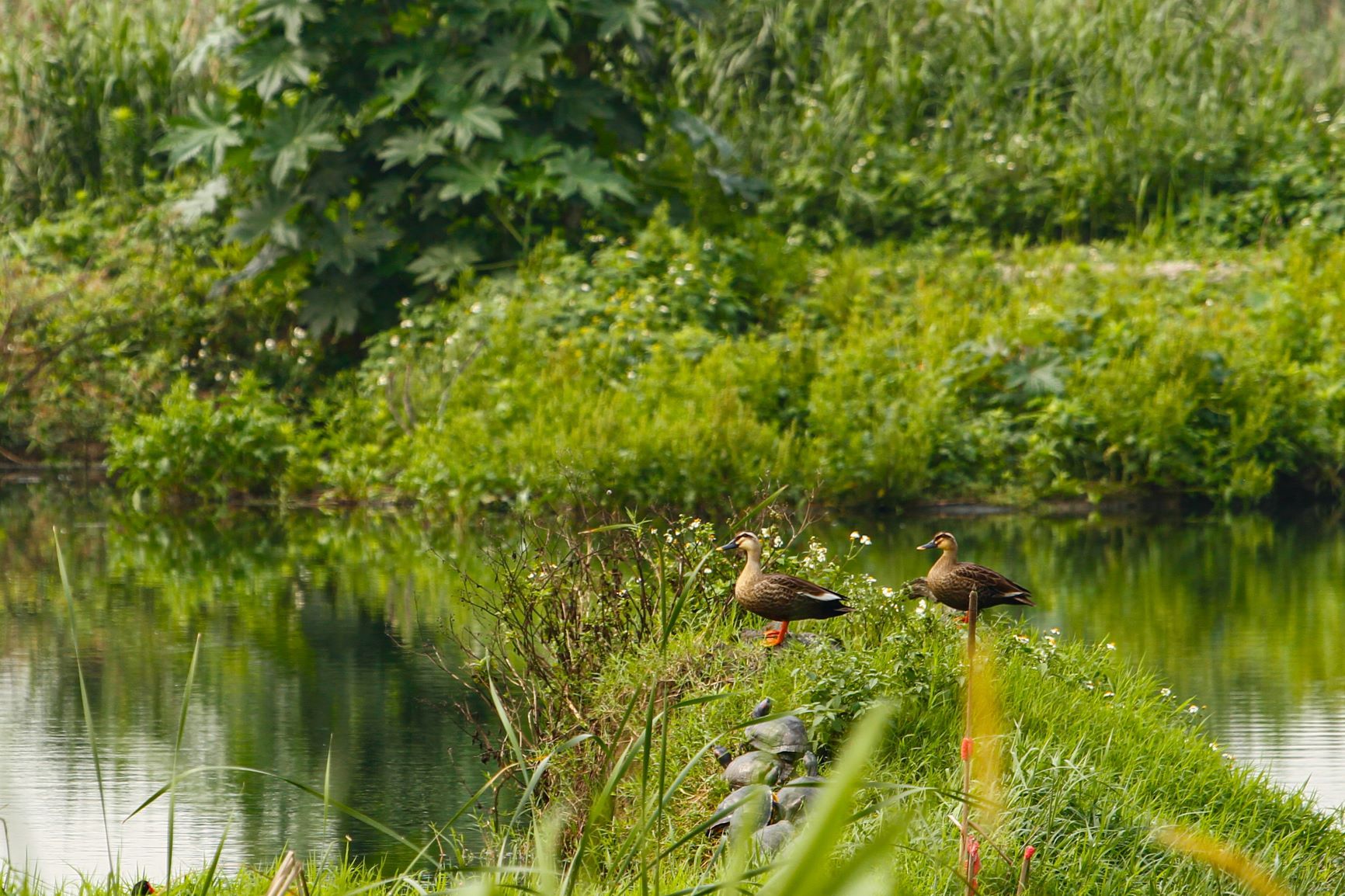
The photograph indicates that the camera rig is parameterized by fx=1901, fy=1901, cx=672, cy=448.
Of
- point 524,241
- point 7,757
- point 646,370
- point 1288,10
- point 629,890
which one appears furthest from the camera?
point 1288,10

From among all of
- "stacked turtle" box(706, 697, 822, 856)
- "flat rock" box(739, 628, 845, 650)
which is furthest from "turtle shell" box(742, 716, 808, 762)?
"flat rock" box(739, 628, 845, 650)

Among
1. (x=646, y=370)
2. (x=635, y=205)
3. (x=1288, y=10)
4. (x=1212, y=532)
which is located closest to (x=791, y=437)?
(x=646, y=370)

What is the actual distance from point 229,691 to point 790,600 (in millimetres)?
2982

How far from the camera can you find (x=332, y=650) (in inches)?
314

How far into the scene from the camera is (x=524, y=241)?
47.2 ft

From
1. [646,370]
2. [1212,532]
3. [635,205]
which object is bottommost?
[1212,532]

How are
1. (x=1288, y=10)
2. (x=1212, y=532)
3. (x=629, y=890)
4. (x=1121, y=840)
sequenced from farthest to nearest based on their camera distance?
(x=1288, y=10), (x=1212, y=532), (x=1121, y=840), (x=629, y=890)

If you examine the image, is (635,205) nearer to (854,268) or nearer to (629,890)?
(854,268)

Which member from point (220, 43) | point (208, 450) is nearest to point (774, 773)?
point (208, 450)

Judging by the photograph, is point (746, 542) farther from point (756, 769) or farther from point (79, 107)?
point (79, 107)

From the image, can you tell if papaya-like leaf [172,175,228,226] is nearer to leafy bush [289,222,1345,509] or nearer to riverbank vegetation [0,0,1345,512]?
riverbank vegetation [0,0,1345,512]

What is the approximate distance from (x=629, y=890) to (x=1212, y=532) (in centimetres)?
852

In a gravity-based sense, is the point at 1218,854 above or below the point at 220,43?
below

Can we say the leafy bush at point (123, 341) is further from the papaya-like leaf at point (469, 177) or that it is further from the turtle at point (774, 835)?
the turtle at point (774, 835)
